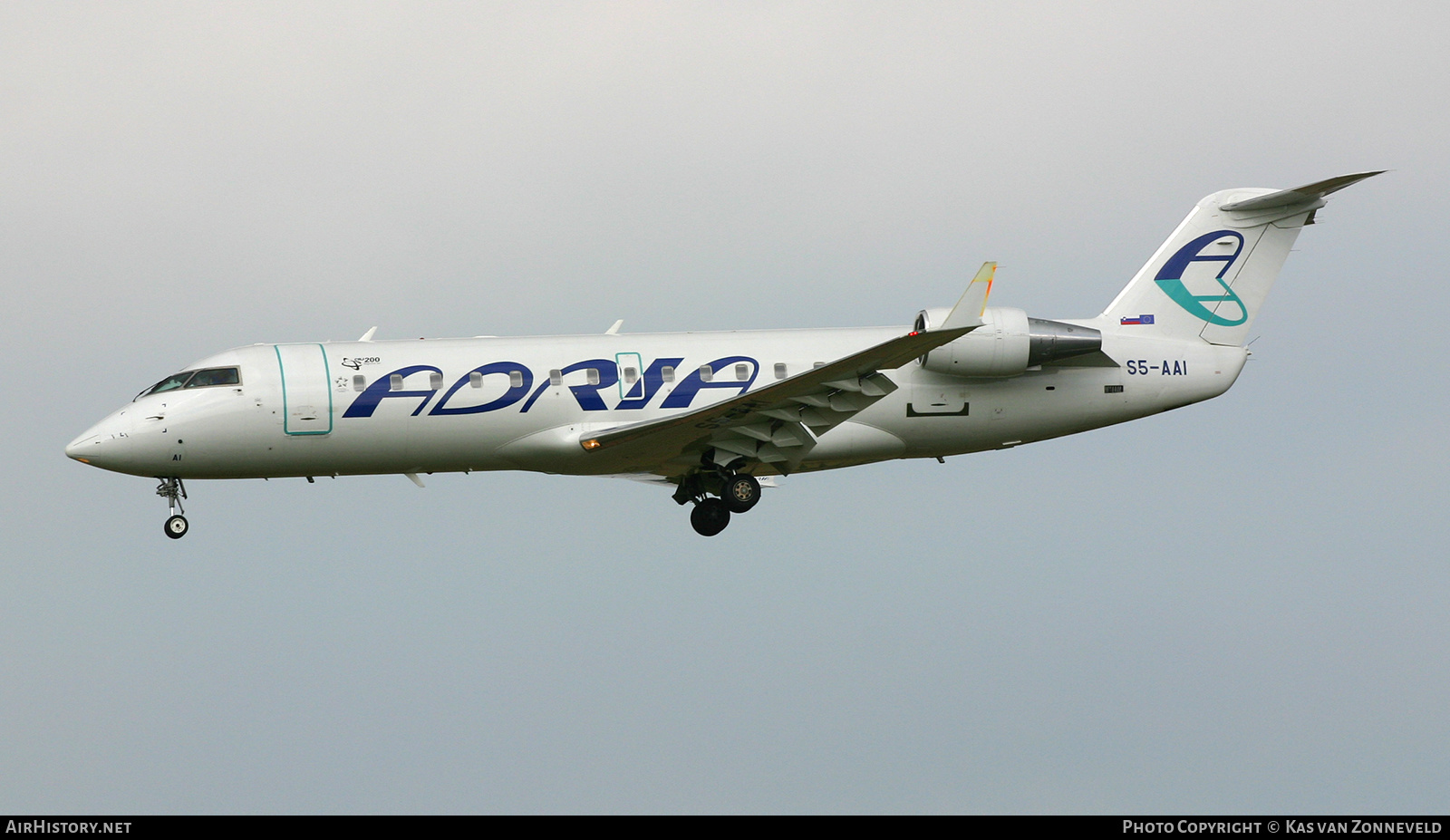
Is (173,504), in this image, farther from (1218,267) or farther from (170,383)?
(1218,267)

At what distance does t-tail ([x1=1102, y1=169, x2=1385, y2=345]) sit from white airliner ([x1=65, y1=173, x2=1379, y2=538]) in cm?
13

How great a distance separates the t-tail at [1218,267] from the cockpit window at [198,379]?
15.8 meters

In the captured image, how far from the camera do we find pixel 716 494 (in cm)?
2903

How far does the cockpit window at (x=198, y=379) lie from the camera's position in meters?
27.5

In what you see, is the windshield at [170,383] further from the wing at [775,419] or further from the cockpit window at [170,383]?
the wing at [775,419]

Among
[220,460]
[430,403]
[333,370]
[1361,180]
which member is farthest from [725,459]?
[1361,180]

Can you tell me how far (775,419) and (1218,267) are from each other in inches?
379

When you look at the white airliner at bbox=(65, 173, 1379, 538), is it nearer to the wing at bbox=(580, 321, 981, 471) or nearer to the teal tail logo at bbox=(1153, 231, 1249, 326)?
the wing at bbox=(580, 321, 981, 471)

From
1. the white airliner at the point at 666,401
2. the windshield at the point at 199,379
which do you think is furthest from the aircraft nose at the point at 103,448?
the windshield at the point at 199,379

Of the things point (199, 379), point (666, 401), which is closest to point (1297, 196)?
point (666, 401)

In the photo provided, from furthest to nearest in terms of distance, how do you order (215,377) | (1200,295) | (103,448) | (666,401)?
1. (1200,295)
2. (666,401)
3. (215,377)
4. (103,448)

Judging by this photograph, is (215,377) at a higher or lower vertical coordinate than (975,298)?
higher

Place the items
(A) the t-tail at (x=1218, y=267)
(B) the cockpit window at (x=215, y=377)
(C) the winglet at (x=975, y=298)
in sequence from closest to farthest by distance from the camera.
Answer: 1. (C) the winglet at (x=975, y=298)
2. (B) the cockpit window at (x=215, y=377)
3. (A) the t-tail at (x=1218, y=267)

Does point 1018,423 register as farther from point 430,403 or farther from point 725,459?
point 430,403
